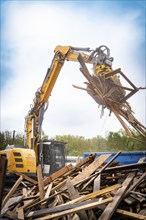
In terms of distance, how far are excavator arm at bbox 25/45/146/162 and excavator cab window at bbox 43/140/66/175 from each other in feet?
1.87

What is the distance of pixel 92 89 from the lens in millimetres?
8695

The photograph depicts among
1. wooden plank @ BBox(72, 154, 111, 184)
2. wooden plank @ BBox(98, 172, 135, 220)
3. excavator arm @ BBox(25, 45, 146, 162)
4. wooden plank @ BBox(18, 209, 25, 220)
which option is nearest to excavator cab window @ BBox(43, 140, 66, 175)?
excavator arm @ BBox(25, 45, 146, 162)

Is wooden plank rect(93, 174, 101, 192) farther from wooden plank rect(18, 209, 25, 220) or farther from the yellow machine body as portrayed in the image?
the yellow machine body

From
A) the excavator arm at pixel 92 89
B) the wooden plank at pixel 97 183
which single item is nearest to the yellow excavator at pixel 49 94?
the excavator arm at pixel 92 89

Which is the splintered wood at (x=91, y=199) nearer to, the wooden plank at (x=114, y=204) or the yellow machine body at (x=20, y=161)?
the wooden plank at (x=114, y=204)

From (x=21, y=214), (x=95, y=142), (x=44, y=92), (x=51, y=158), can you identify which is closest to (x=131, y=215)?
(x=21, y=214)

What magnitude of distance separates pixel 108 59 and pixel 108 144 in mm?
14781

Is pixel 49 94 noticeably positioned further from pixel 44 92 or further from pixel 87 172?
pixel 87 172

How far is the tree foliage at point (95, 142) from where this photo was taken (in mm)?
18500

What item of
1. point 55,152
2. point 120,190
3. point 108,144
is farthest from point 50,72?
point 108,144

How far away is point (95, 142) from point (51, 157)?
17.9 m

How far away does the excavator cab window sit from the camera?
1062 cm

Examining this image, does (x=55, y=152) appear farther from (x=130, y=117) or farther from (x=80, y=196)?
(x=80, y=196)

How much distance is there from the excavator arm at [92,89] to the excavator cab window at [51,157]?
0.57 metres
